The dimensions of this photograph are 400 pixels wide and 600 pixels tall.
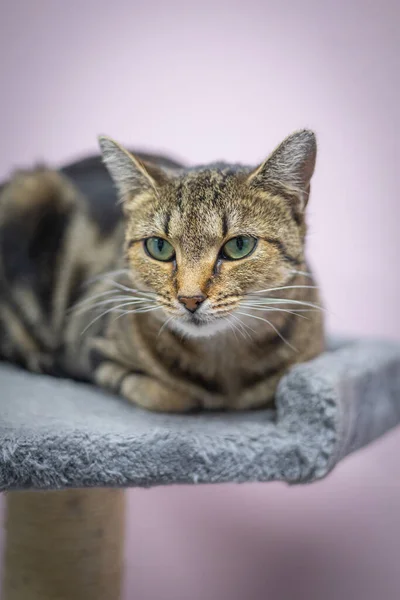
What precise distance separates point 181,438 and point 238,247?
0.85 feet

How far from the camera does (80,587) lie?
1.08m

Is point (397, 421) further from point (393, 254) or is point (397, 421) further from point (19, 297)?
point (19, 297)

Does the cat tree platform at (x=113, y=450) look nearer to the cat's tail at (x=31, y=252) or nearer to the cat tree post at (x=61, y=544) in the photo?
the cat tree post at (x=61, y=544)

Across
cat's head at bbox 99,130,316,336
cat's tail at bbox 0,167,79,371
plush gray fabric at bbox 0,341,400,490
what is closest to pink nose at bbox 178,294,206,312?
cat's head at bbox 99,130,316,336

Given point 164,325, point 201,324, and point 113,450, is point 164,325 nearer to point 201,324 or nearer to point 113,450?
point 201,324

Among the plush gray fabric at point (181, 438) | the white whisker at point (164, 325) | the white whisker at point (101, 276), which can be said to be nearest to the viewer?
the plush gray fabric at point (181, 438)

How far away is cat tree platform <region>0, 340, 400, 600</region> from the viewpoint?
2.92 feet

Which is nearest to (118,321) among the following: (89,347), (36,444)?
(89,347)

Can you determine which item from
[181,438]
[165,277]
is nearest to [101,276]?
[165,277]

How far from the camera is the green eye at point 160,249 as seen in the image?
100 cm

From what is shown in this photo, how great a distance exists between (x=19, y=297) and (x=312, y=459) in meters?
0.71

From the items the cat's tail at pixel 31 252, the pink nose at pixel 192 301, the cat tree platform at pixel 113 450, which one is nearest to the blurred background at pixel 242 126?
the cat's tail at pixel 31 252

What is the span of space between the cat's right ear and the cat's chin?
0.20 metres

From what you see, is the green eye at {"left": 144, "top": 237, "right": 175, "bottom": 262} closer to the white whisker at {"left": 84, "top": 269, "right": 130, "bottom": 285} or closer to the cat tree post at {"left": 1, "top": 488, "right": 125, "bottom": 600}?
the white whisker at {"left": 84, "top": 269, "right": 130, "bottom": 285}
